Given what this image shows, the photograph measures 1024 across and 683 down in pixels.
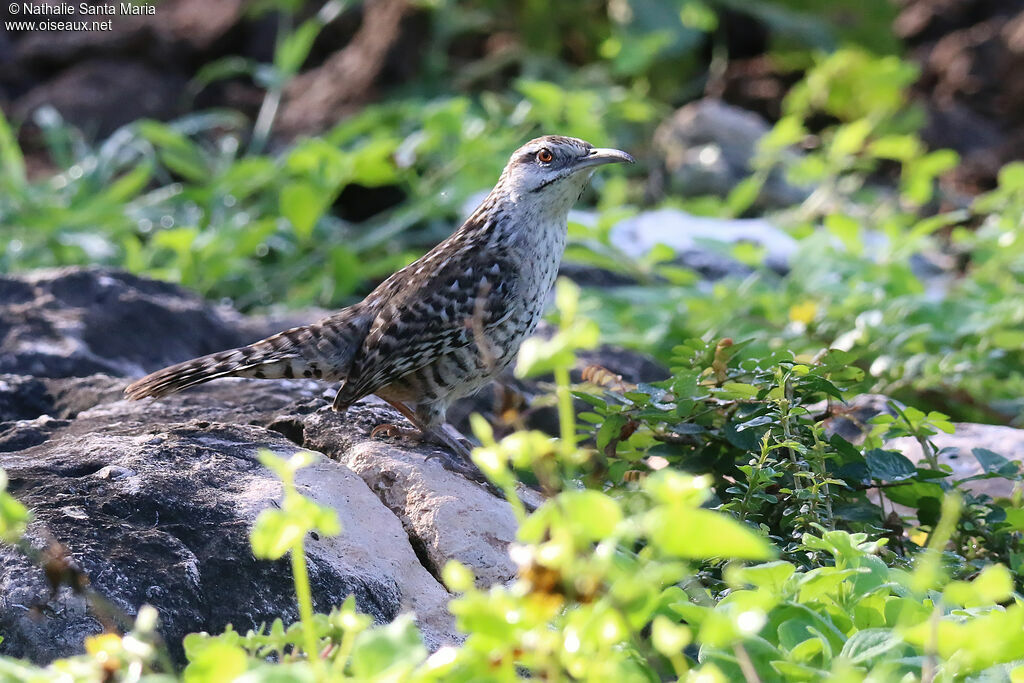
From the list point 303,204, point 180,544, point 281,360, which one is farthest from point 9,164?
point 180,544

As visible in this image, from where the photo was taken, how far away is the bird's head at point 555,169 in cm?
467

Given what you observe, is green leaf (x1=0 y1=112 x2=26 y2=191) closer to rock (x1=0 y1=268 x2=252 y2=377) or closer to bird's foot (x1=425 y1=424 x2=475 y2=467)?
rock (x1=0 y1=268 x2=252 y2=377)

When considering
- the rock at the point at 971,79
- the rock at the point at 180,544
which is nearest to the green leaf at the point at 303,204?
the rock at the point at 180,544

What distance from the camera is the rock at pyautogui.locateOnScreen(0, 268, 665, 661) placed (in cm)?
272

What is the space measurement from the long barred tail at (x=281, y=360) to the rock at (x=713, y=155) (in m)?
5.37

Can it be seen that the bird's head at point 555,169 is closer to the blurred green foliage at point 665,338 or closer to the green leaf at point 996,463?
the blurred green foliage at point 665,338

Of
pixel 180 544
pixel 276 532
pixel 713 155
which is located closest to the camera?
pixel 276 532

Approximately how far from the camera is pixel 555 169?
4.71m

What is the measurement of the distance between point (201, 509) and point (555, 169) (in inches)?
88.7

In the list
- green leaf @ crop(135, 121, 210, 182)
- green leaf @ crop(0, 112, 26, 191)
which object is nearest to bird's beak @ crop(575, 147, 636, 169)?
green leaf @ crop(135, 121, 210, 182)

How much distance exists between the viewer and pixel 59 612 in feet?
8.79

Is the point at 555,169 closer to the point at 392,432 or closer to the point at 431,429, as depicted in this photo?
the point at 431,429

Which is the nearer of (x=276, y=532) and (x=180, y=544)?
(x=276, y=532)

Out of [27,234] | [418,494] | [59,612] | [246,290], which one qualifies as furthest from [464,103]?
[59,612]
